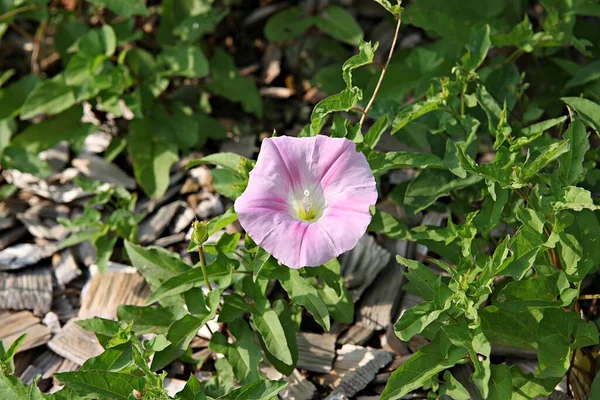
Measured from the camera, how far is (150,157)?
365 centimetres

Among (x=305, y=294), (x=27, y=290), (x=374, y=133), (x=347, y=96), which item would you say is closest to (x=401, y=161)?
(x=374, y=133)

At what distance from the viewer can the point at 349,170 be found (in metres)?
2.44

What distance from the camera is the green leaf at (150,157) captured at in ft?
11.8

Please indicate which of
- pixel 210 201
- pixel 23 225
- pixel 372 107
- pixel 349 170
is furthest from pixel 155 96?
pixel 349 170

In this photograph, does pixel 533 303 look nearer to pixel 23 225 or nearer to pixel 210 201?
pixel 210 201

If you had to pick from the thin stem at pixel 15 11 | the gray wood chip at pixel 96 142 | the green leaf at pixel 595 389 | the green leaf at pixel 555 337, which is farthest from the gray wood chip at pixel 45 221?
the green leaf at pixel 595 389

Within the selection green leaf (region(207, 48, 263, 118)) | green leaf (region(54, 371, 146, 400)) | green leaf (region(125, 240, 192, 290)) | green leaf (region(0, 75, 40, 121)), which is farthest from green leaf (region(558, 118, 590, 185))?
green leaf (region(0, 75, 40, 121))

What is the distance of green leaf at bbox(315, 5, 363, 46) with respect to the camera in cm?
390

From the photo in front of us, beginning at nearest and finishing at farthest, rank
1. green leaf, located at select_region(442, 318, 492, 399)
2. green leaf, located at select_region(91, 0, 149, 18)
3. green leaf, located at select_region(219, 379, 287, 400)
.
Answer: green leaf, located at select_region(442, 318, 492, 399)
green leaf, located at select_region(219, 379, 287, 400)
green leaf, located at select_region(91, 0, 149, 18)

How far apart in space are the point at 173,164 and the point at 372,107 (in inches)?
51.5

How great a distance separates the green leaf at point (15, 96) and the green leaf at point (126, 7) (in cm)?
57

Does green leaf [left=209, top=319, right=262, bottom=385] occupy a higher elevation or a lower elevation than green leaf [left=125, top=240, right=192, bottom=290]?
lower

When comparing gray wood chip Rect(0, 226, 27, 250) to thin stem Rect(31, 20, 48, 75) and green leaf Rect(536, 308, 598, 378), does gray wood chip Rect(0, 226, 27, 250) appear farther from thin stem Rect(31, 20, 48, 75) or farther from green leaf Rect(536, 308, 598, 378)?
green leaf Rect(536, 308, 598, 378)

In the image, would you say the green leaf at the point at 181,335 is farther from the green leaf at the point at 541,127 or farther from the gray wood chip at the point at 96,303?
the green leaf at the point at 541,127
